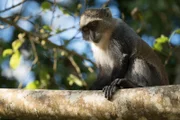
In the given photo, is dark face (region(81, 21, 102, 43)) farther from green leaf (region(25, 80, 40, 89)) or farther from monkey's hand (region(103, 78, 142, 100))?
monkey's hand (region(103, 78, 142, 100))

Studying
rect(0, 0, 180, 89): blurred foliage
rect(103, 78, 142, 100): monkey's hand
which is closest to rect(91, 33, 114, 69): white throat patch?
rect(0, 0, 180, 89): blurred foliage

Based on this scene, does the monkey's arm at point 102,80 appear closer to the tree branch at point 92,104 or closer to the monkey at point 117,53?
the monkey at point 117,53

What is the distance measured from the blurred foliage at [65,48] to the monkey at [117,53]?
0.62 ft

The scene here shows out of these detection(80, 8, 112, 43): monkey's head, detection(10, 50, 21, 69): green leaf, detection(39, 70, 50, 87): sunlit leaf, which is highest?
detection(80, 8, 112, 43): monkey's head

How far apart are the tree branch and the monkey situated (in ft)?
4.47

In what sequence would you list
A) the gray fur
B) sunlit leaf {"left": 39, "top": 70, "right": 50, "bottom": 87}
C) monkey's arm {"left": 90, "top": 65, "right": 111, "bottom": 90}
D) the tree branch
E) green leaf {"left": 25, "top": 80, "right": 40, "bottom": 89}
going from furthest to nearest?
sunlit leaf {"left": 39, "top": 70, "right": 50, "bottom": 87} < monkey's arm {"left": 90, "top": 65, "right": 111, "bottom": 90} < green leaf {"left": 25, "top": 80, "right": 40, "bottom": 89} < the gray fur < the tree branch

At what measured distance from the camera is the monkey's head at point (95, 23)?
5.71m

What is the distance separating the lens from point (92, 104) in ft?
11.6

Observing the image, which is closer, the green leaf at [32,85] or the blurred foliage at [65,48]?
the green leaf at [32,85]

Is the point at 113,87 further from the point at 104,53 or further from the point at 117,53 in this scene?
the point at 104,53

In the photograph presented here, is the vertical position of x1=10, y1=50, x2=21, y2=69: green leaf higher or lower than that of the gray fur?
lower

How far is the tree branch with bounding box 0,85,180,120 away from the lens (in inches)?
124

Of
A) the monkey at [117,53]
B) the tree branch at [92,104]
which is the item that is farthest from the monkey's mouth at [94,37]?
the tree branch at [92,104]

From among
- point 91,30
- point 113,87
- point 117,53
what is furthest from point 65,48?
point 113,87
